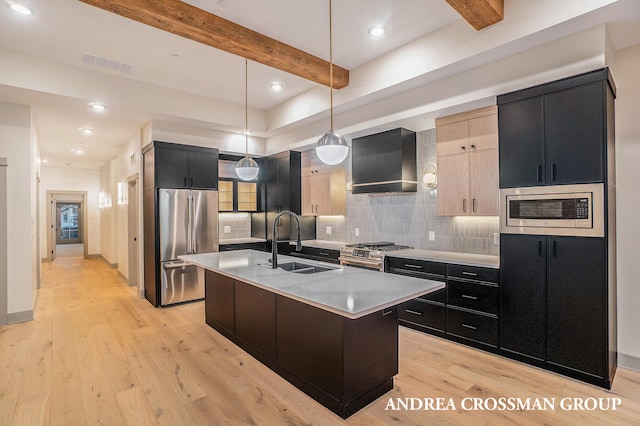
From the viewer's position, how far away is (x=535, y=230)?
289 cm

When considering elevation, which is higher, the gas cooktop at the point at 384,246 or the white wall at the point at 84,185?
A: the white wall at the point at 84,185

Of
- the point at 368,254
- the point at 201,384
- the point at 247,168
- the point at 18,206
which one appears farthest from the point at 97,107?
the point at 368,254

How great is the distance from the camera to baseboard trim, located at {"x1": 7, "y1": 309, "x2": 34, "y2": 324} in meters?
4.20

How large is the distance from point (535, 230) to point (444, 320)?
1.30 meters

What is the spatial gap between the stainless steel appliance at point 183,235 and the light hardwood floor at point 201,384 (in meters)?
1.00

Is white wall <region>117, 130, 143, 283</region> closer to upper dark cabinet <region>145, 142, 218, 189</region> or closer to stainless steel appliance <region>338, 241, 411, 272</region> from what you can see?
upper dark cabinet <region>145, 142, 218, 189</region>

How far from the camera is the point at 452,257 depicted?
3.67m

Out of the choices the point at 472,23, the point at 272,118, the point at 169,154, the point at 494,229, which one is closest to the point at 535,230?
the point at 494,229

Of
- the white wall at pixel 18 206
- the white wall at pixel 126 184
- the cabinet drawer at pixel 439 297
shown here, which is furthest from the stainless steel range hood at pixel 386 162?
the white wall at pixel 18 206

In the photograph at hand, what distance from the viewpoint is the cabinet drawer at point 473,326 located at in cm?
315

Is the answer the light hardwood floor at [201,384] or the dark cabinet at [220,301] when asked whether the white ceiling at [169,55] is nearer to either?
the dark cabinet at [220,301]

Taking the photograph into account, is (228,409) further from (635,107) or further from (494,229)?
(635,107)

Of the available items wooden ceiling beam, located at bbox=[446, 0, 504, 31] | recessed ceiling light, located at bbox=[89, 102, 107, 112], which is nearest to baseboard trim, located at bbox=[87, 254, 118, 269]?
recessed ceiling light, located at bbox=[89, 102, 107, 112]

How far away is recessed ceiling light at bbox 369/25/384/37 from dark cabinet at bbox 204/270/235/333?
291 cm
